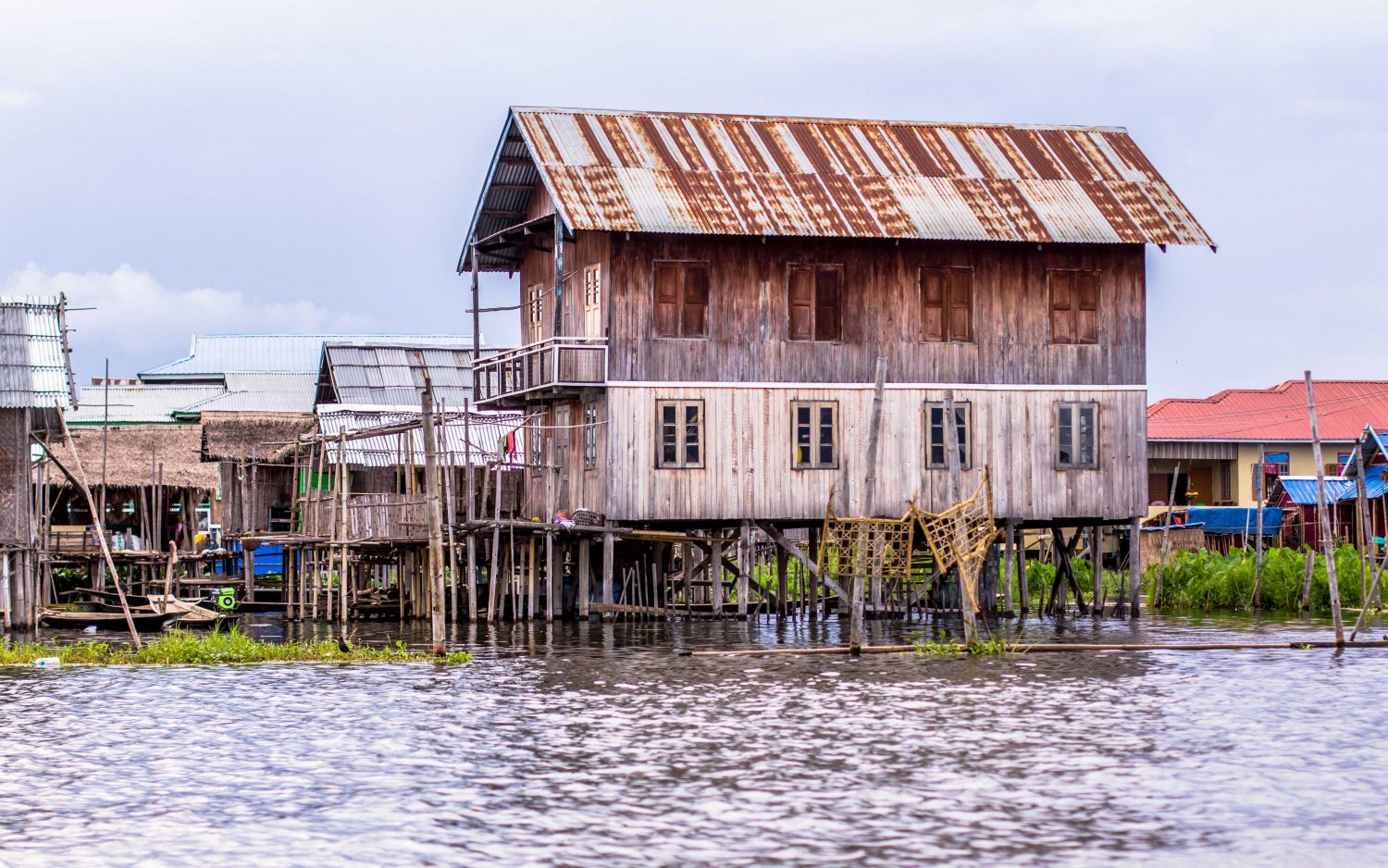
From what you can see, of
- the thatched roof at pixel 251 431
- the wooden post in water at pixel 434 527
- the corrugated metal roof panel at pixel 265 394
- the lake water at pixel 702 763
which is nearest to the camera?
the lake water at pixel 702 763

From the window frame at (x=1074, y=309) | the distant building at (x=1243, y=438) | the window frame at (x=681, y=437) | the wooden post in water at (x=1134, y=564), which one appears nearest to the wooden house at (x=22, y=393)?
the window frame at (x=681, y=437)

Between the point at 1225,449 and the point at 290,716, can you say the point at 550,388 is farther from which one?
the point at 1225,449

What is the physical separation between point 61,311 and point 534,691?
660 inches

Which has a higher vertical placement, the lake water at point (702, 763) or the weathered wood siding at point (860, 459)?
the weathered wood siding at point (860, 459)

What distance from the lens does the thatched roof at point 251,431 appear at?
52906mm

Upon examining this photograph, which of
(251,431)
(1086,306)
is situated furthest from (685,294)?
(251,431)

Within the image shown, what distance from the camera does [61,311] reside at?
119ft

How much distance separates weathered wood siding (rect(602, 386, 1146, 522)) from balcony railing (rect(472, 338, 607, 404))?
612 millimetres

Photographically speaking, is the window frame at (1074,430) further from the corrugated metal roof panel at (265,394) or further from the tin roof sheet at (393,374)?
the corrugated metal roof panel at (265,394)

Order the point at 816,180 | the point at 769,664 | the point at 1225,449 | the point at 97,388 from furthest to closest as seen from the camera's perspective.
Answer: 1. the point at 97,388
2. the point at 1225,449
3. the point at 816,180
4. the point at 769,664

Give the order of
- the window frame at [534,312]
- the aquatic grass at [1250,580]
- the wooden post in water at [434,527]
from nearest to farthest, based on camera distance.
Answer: the wooden post in water at [434,527] < the window frame at [534,312] < the aquatic grass at [1250,580]

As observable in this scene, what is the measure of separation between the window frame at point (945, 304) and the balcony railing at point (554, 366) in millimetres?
6647

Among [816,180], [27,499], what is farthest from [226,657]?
[816,180]

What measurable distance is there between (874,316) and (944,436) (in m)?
2.86
